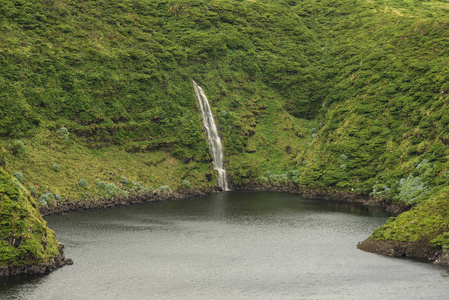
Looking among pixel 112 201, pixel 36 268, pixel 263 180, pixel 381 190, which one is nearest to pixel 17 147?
pixel 112 201

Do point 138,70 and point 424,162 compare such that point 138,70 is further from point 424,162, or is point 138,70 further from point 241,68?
point 424,162

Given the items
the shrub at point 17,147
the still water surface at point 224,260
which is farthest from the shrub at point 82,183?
the shrub at point 17,147

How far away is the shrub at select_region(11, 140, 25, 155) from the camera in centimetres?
10775

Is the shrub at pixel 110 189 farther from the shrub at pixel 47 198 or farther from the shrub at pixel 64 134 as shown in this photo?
the shrub at pixel 64 134

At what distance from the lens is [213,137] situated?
486 ft

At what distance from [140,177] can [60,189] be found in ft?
73.1

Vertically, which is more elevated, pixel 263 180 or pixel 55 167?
pixel 55 167

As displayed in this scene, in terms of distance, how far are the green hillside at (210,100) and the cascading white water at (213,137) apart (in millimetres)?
1932

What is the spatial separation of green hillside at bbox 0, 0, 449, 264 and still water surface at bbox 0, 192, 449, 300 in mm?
15690

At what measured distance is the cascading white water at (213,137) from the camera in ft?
464

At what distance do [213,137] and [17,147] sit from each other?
5452 cm

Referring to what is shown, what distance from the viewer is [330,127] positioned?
465ft

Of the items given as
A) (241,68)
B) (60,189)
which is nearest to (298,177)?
(241,68)

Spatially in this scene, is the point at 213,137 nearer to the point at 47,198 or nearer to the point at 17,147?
the point at 17,147
